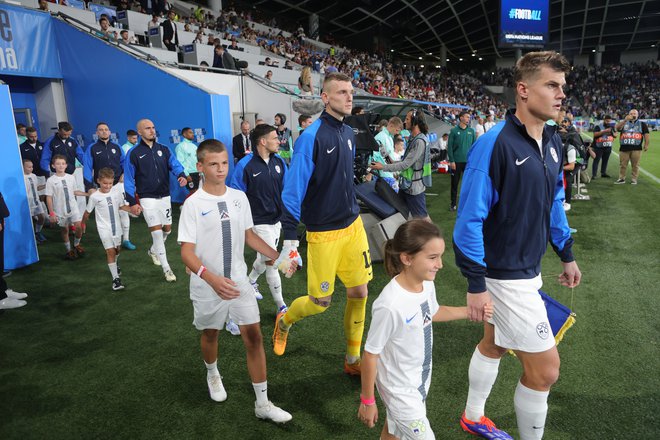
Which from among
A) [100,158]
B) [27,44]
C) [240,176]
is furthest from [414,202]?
[27,44]

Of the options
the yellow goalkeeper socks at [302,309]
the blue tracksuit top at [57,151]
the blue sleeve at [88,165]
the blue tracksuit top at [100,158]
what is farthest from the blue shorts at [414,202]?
the blue tracksuit top at [57,151]

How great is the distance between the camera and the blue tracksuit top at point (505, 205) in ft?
7.50

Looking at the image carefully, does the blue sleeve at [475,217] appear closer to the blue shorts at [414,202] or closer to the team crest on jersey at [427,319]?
the team crest on jersey at [427,319]

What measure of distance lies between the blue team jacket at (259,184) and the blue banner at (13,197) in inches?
157

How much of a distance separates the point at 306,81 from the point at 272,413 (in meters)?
11.5

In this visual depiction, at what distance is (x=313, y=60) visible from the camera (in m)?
25.1

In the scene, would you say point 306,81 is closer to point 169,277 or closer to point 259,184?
point 169,277

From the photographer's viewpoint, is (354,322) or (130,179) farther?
(130,179)

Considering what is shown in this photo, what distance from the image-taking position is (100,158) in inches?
325

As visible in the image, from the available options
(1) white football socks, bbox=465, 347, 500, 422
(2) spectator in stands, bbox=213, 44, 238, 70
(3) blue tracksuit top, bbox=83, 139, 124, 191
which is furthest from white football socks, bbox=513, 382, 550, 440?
(2) spectator in stands, bbox=213, 44, 238, 70

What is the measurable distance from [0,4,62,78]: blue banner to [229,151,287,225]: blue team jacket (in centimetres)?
917

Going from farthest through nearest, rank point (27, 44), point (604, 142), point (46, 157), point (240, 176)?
1. point (604, 142)
2. point (27, 44)
3. point (46, 157)
4. point (240, 176)

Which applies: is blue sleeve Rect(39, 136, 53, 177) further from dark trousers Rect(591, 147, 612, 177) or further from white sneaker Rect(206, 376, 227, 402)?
dark trousers Rect(591, 147, 612, 177)

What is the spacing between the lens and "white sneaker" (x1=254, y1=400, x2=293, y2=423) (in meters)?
3.14
